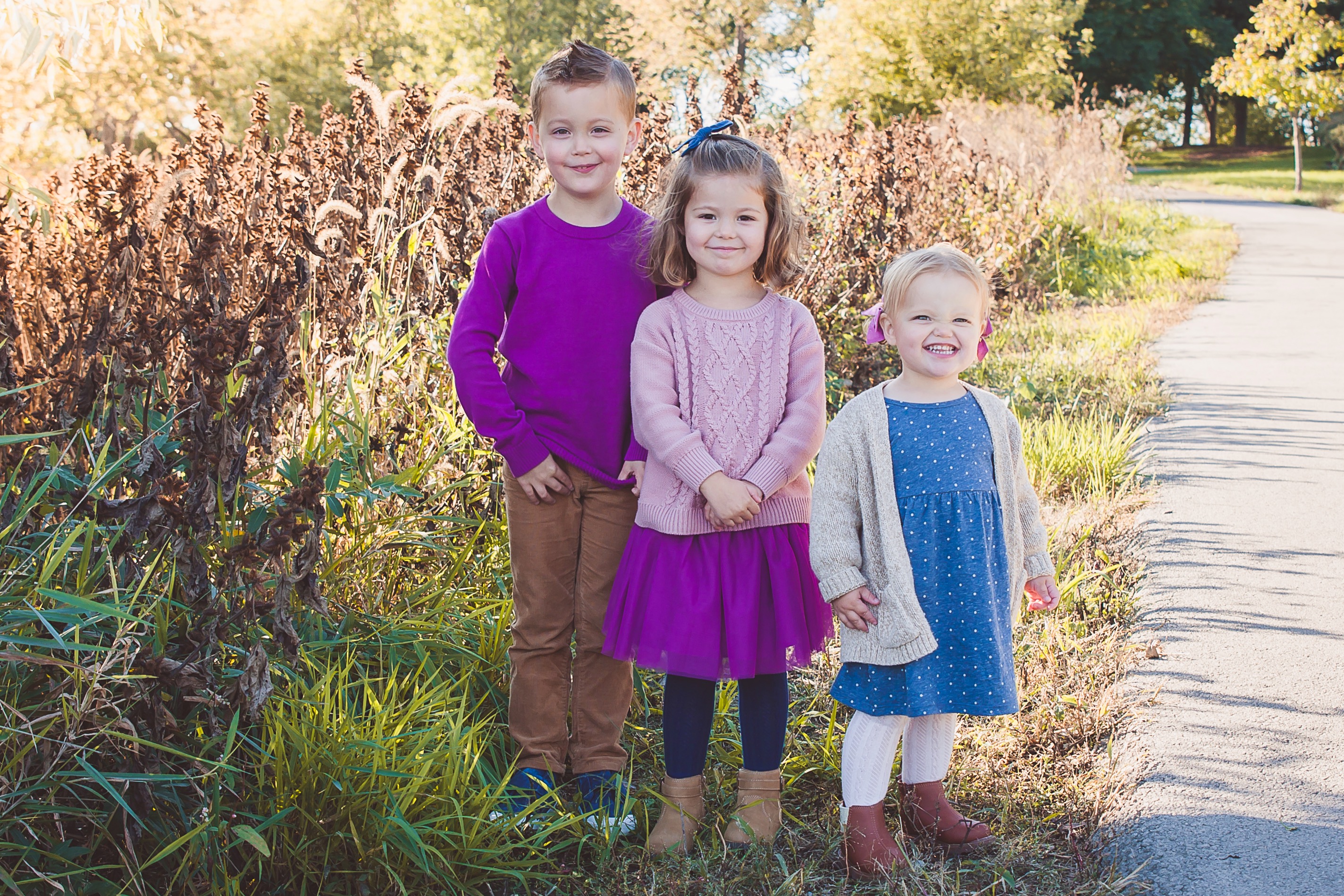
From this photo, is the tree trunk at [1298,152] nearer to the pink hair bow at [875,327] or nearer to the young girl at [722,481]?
the pink hair bow at [875,327]

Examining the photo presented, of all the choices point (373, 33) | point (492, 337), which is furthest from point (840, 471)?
point (373, 33)

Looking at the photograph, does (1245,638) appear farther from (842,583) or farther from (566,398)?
(566,398)

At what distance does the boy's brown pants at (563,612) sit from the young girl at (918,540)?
0.59m

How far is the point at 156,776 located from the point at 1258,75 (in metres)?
27.1

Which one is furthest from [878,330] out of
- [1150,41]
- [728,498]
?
[1150,41]

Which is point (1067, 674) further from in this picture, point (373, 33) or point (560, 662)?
point (373, 33)

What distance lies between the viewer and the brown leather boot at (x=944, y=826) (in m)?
2.35

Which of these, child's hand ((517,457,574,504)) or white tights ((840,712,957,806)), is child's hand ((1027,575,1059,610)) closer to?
white tights ((840,712,957,806))

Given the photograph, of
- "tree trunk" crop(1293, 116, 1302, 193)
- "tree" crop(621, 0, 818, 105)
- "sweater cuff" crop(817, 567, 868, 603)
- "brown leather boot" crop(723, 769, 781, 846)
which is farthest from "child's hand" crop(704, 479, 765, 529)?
"tree" crop(621, 0, 818, 105)

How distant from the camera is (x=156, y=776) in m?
→ 1.82

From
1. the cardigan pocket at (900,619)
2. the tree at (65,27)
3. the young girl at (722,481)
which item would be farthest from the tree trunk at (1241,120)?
the cardigan pocket at (900,619)

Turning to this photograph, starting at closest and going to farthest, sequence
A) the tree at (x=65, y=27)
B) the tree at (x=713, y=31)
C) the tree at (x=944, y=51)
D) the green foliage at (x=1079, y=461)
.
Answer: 1. the tree at (x=65, y=27)
2. the green foliage at (x=1079, y=461)
3. the tree at (x=944, y=51)
4. the tree at (x=713, y=31)

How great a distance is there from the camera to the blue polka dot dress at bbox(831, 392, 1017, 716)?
2.21m

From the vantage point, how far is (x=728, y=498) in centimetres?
229
